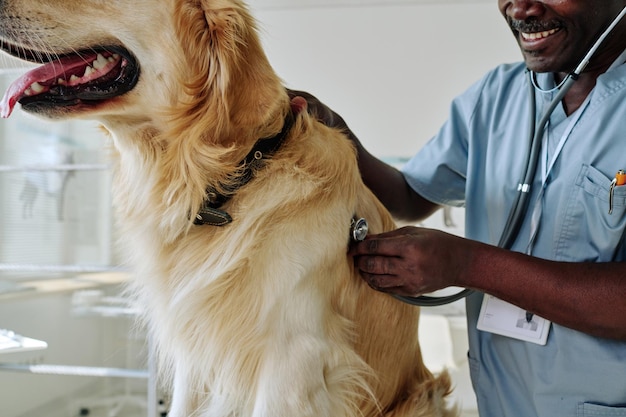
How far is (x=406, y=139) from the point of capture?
4207 millimetres

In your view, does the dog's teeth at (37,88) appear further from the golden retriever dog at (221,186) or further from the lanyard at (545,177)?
the lanyard at (545,177)

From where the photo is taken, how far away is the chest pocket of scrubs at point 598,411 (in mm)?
1088

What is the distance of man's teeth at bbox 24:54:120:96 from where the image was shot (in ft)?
3.46

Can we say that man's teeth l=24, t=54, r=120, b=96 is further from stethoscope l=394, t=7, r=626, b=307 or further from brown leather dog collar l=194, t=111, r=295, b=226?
stethoscope l=394, t=7, r=626, b=307

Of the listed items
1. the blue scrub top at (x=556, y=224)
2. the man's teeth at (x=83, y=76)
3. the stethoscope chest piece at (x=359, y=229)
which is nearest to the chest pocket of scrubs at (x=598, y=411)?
the blue scrub top at (x=556, y=224)

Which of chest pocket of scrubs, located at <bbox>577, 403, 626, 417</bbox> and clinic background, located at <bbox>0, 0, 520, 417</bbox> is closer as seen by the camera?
chest pocket of scrubs, located at <bbox>577, 403, 626, 417</bbox>

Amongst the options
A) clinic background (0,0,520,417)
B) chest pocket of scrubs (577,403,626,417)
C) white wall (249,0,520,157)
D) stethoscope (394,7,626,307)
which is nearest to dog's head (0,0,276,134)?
clinic background (0,0,520,417)

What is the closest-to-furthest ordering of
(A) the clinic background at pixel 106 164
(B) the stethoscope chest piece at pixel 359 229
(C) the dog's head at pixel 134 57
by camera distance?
(C) the dog's head at pixel 134 57, (B) the stethoscope chest piece at pixel 359 229, (A) the clinic background at pixel 106 164

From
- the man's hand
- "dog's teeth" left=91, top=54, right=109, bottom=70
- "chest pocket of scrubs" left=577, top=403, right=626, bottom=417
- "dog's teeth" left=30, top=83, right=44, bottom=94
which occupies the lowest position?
"chest pocket of scrubs" left=577, top=403, right=626, bottom=417

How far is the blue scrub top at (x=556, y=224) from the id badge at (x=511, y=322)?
24 millimetres

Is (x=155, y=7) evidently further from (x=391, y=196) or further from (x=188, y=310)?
(x=391, y=196)

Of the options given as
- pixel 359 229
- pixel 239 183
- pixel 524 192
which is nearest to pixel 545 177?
pixel 524 192

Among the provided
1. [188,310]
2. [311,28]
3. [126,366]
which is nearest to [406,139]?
[311,28]

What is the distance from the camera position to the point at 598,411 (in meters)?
1.11
